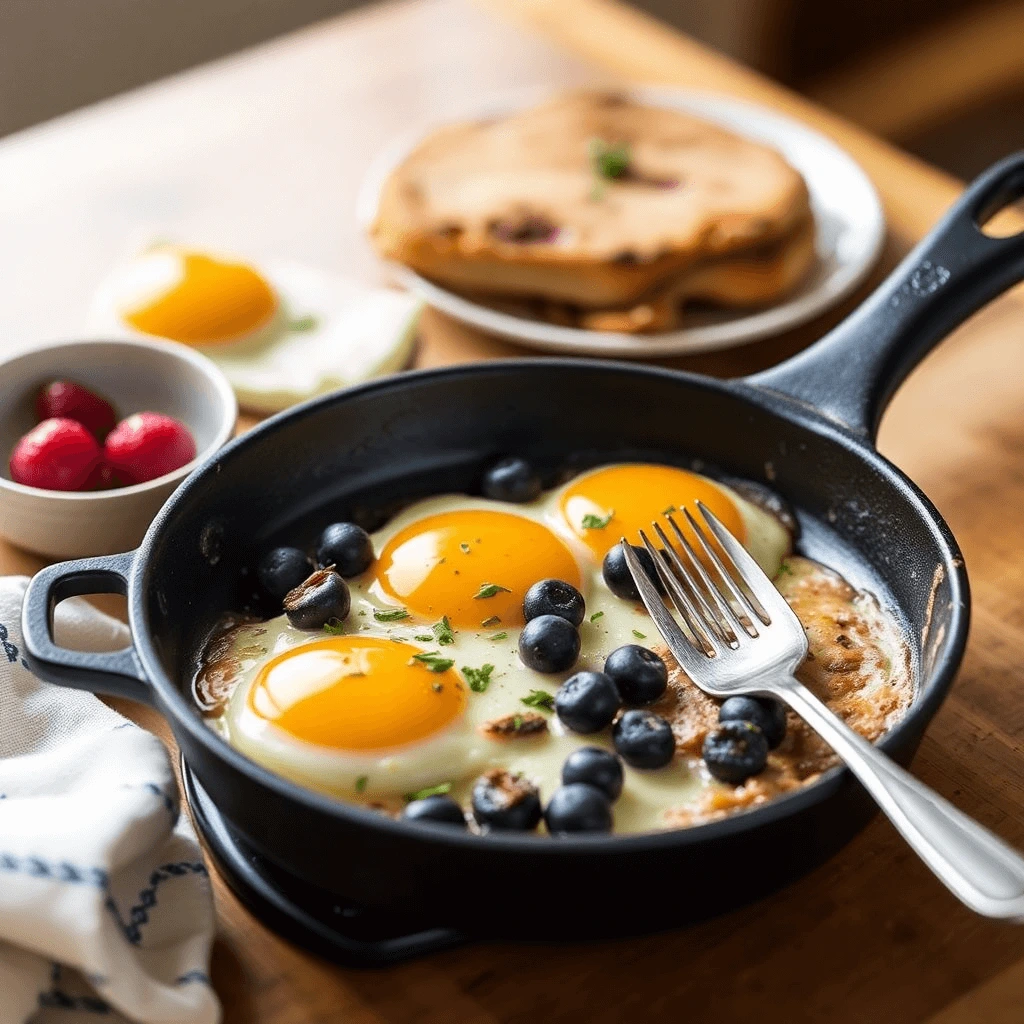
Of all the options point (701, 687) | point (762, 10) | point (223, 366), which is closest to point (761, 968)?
point (701, 687)

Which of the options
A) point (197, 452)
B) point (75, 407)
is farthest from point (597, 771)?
point (75, 407)

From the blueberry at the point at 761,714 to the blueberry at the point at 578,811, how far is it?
22cm

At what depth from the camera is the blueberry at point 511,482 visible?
76.1 inches

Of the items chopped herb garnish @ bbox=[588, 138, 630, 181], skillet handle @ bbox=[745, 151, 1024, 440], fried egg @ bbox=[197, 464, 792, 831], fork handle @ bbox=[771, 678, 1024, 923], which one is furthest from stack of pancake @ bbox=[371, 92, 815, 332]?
fork handle @ bbox=[771, 678, 1024, 923]

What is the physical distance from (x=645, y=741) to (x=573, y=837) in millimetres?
269

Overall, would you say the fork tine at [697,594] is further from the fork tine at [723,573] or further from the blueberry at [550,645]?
the blueberry at [550,645]

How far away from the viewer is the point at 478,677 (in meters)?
1.61

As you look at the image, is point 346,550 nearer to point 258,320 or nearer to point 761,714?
point 761,714

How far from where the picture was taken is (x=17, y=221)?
2.82m

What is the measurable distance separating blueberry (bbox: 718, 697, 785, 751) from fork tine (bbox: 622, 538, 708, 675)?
3.0 inches

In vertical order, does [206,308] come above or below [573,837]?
below

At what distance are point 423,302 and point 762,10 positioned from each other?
3.96 meters

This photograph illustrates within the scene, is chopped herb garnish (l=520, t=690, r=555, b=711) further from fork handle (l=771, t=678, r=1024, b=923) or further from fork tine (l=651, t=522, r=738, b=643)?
fork handle (l=771, t=678, r=1024, b=923)

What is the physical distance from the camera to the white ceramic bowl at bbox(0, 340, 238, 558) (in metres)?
1.96
